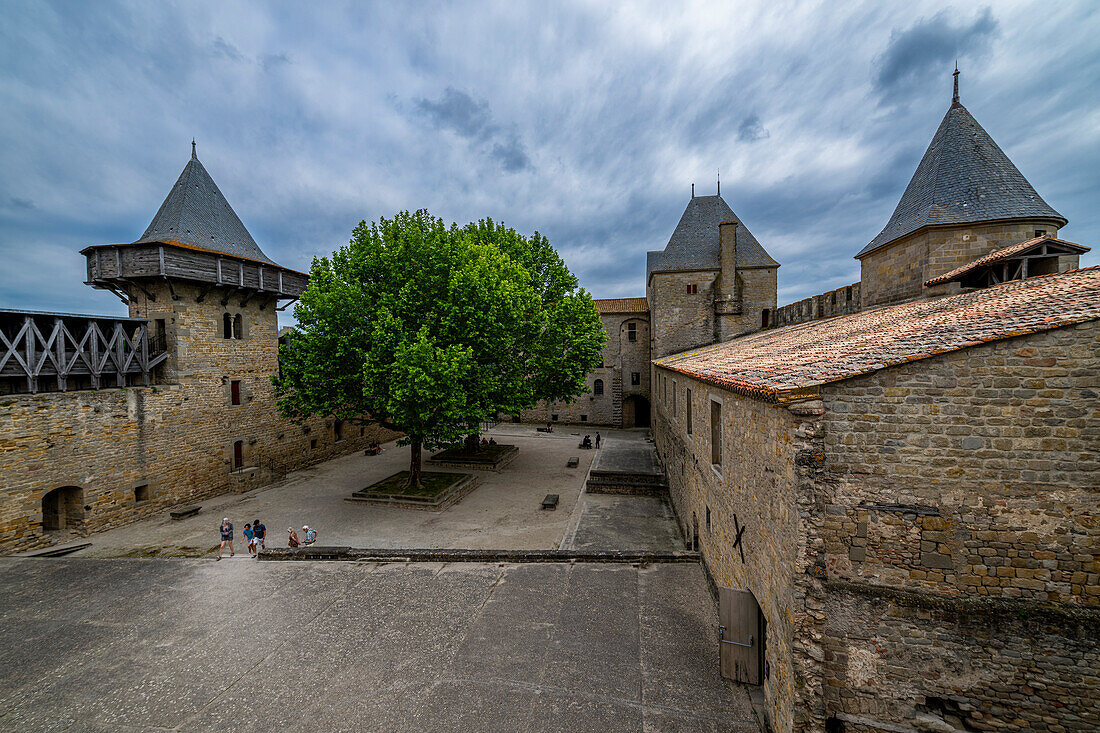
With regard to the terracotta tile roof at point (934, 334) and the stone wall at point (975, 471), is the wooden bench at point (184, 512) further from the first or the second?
the stone wall at point (975, 471)

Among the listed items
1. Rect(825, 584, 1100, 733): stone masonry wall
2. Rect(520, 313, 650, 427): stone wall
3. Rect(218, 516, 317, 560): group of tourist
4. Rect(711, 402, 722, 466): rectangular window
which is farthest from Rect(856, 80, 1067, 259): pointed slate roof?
Rect(520, 313, 650, 427): stone wall

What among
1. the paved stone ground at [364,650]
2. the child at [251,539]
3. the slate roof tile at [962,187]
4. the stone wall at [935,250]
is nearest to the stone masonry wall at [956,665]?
the paved stone ground at [364,650]

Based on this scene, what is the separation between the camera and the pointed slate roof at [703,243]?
2731cm

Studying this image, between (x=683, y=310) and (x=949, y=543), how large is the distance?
2412 cm

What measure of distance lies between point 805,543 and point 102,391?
21.4m

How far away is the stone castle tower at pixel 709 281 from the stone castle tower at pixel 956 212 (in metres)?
12.6

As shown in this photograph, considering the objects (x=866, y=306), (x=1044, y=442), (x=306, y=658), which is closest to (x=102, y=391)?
(x=306, y=658)

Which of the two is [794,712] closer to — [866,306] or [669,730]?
[669,730]

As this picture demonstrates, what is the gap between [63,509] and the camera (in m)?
14.6

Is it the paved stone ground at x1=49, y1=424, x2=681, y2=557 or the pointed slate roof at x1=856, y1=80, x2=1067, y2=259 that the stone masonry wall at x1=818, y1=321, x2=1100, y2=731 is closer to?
the paved stone ground at x1=49, y1=424, x2=681, y2=557

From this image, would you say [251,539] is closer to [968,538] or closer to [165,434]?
[165,434]

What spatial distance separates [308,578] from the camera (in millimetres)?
10414

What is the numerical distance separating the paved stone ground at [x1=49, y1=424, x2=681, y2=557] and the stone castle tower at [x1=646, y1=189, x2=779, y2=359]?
495 inches

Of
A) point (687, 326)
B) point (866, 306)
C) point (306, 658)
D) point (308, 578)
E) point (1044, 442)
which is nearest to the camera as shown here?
point (1044, 442)
